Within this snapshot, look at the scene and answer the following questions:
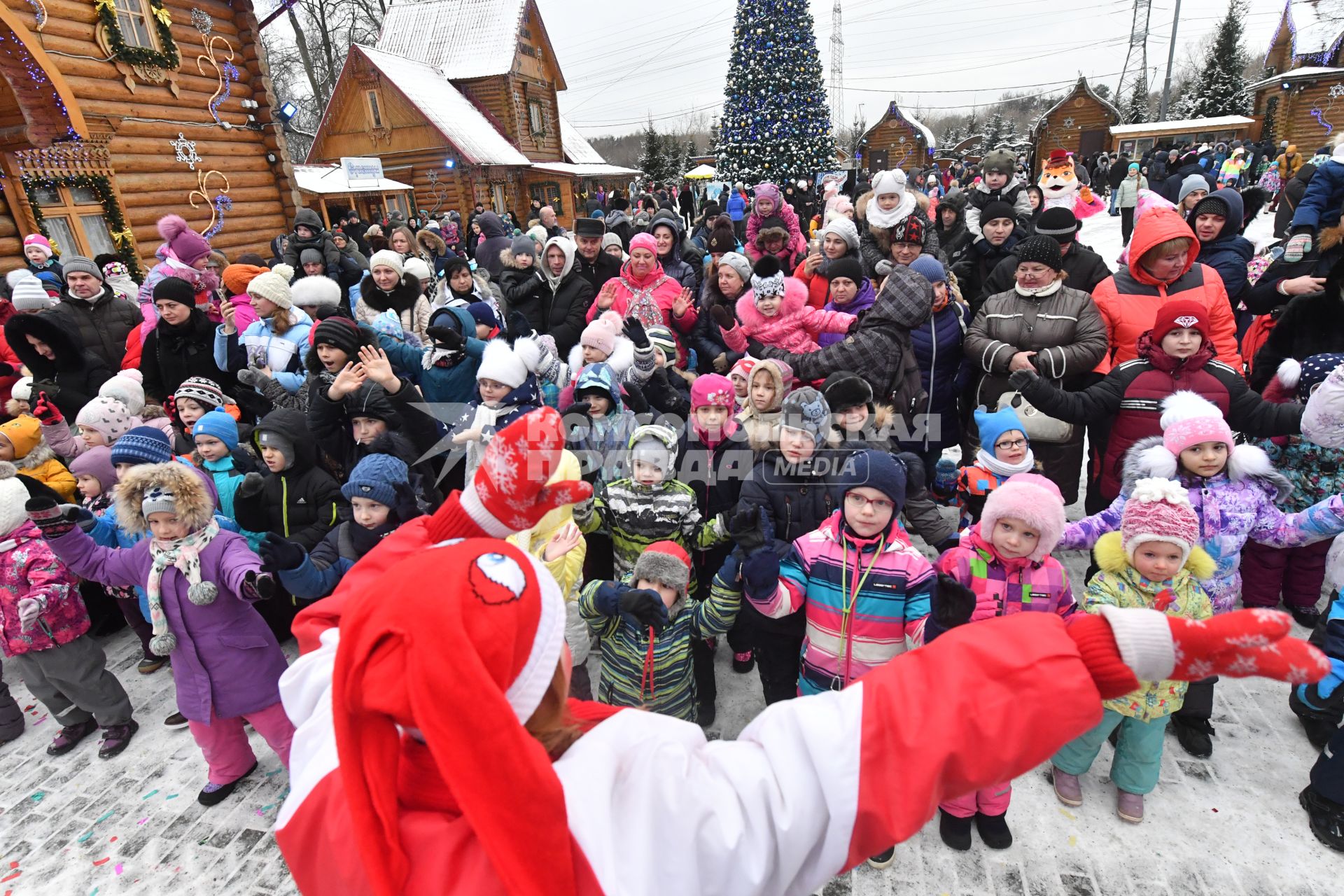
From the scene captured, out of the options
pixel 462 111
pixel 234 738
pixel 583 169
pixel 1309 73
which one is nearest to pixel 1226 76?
pixel 1309 73

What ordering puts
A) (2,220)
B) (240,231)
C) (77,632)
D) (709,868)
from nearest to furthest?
(709,868) → (77,632) → (2,220) → (240,231)

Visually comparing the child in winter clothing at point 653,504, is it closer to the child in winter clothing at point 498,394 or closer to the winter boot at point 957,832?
the child in winter clothing at point 498,394

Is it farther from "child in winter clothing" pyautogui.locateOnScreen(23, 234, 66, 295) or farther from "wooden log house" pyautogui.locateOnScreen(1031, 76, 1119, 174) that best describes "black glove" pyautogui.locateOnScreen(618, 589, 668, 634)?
"wooden log house" pyautogui.locateOnScreen(1031, 76, 1119, 174)

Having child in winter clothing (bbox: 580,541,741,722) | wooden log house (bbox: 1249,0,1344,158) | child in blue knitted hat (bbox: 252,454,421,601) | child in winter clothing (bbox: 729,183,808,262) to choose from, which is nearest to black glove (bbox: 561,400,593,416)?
child in blue knitted hat (bbox: 252,454,421,601)

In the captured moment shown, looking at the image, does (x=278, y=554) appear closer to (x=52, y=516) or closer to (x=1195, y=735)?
(x=52, y=516)

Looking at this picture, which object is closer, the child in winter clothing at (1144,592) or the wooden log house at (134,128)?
the child in winter clothing at (1144,592)

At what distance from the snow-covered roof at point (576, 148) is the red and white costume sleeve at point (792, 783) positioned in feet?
101

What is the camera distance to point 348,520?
11.6 feet

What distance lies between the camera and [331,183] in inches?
671

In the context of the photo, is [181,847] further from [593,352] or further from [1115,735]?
[1115,735]

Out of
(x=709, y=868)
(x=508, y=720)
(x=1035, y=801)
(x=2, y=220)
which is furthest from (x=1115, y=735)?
(x=2, y=220)

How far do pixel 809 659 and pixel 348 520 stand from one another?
2619 mm

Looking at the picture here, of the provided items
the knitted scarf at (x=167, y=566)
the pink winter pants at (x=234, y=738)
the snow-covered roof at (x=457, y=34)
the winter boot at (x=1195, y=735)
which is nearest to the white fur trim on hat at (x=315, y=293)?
the knitted scarf at (x=167, y=566)

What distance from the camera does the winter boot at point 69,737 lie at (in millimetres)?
3400
